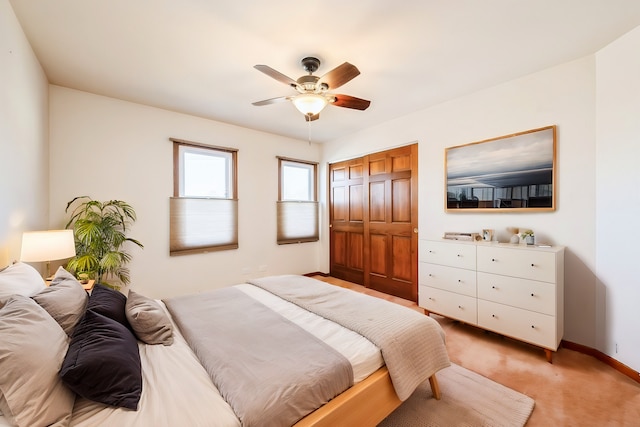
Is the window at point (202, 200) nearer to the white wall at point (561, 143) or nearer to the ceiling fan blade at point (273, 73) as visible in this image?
the ceiling fan blade at point (273, 73)

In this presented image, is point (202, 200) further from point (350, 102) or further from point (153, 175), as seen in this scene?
point (350, 102)

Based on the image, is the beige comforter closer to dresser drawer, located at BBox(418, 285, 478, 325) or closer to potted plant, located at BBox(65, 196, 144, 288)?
dresser drawer, located at BBox(418, 285, 478, 325)

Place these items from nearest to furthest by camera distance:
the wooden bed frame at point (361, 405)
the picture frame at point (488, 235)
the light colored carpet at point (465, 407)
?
the wooden bed frame at point (361, 405), the light colored carpet at point (465, 407), the picture frame at point (488, 235)

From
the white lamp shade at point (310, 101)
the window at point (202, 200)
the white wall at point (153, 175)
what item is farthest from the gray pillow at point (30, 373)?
the window at point (202, 200)

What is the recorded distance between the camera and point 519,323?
231 cm

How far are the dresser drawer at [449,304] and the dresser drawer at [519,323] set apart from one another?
8 cm

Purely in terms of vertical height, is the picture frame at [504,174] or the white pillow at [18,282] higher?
the picture frame at [504,174]

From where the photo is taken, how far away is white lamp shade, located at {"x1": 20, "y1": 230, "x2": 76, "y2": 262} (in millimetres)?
1850

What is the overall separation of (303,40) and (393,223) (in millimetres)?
2633

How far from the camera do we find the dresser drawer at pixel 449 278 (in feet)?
8.61

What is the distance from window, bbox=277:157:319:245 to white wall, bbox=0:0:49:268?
9.11ft

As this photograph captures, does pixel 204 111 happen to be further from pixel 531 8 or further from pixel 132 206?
pixel 531 8

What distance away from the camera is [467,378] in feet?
6.51

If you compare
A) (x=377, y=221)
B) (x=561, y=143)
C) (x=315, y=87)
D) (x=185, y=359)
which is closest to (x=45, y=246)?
(x=185, y=359)
